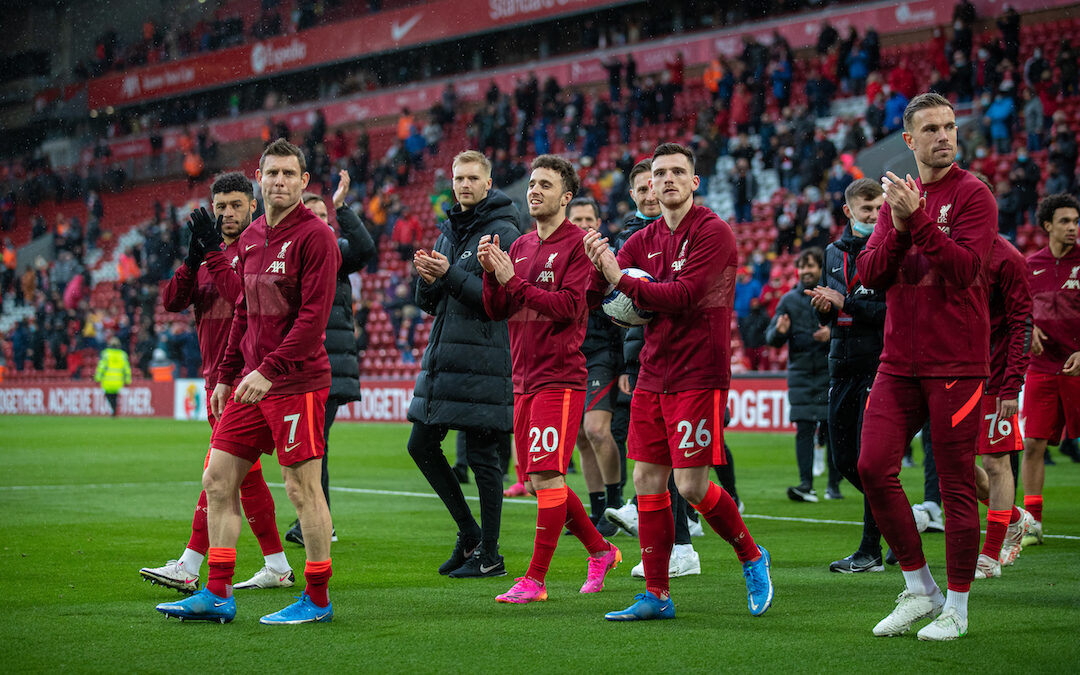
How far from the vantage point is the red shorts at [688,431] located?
543cm

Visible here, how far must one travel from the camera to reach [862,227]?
685 centimetres

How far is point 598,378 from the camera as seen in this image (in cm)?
862

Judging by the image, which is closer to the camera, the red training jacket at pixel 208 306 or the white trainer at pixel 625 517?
the red training jacket at pixel 208 306

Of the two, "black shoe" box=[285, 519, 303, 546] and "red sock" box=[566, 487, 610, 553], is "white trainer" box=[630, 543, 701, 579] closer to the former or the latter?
"red sock" box=[566, 487, 610, 553]

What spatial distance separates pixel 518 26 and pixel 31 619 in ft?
114

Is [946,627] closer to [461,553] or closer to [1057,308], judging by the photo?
[461,553]

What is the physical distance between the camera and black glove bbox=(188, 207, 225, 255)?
5.85 metres

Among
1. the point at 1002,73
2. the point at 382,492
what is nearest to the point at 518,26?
the point at 1002,73

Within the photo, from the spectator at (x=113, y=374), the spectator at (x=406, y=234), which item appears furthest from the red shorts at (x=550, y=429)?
the spectator at (x=113, y=374)

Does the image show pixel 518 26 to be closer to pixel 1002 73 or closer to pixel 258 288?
pixel 1002 73

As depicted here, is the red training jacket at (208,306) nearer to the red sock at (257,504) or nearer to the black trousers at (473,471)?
the red sock at (257,504)

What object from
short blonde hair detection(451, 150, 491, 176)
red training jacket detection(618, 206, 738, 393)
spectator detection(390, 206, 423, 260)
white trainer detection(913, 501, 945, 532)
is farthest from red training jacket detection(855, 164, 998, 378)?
spectator detection(390, 206, 423, 260)

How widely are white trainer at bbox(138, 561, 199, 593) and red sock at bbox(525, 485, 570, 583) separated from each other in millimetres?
1691

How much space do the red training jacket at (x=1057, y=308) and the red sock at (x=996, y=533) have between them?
5.91 ft
